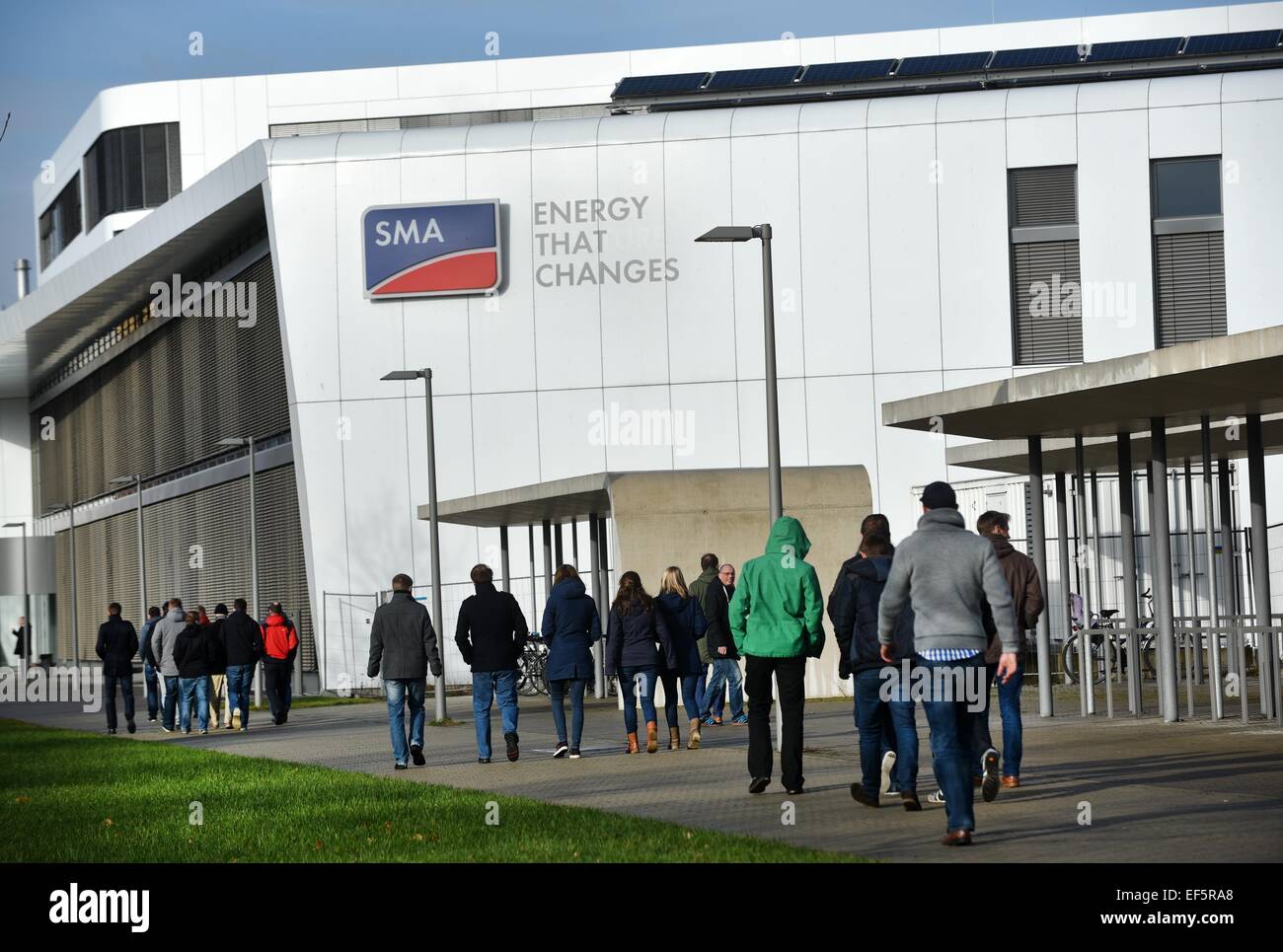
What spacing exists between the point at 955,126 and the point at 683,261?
20.9 ft

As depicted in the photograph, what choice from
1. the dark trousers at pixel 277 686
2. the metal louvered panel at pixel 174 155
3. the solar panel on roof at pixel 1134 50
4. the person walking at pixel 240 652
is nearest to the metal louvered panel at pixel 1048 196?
the solar panel on roof at pixel 1134 50

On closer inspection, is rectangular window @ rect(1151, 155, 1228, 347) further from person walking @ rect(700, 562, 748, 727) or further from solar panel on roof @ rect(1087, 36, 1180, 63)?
person walking @ rect(700, 562, 748, 727)

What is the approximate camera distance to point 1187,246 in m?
37.9

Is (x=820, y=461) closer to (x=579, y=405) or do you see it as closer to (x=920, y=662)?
(x=579, y=405)

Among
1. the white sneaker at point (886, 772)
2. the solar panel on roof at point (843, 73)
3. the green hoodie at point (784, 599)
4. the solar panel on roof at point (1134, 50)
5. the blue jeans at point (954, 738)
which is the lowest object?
the white sneaker at point (886, 772)

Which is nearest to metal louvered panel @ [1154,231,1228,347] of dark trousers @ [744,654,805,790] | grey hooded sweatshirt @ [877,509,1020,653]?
dark trousers @ [744,654,805,790]

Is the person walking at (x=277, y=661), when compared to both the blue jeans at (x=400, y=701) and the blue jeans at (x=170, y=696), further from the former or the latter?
the blue jeans at (x=400, y=701)

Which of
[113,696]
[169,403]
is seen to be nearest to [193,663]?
[113,696]

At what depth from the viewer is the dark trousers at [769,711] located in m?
12.7

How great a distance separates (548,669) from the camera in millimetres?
17141

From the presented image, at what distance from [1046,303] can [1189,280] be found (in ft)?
A: 9.85

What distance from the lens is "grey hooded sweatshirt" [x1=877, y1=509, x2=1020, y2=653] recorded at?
375 inches
